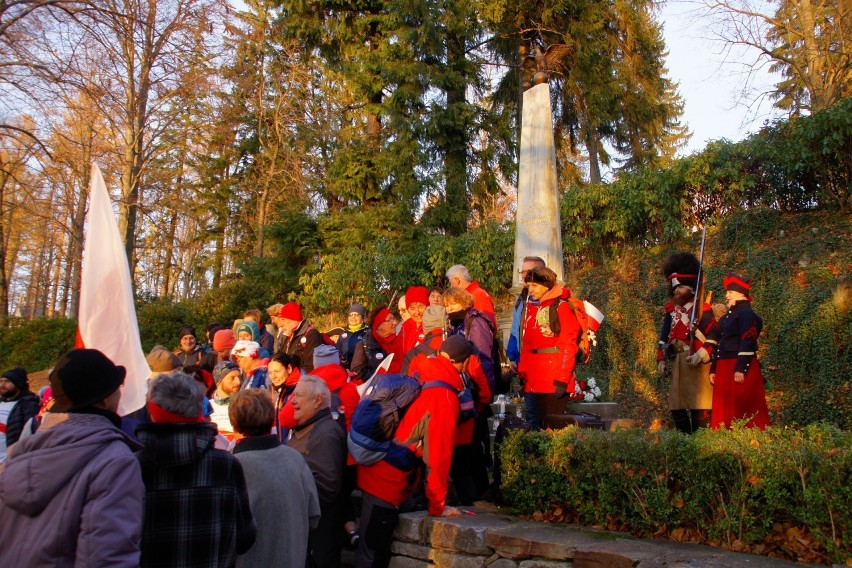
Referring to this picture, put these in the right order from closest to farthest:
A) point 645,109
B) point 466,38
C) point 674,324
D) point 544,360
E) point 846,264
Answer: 1. point 544,360
2. point 674,324
3. point 846,264
4. point 466,38
5. point 645,109

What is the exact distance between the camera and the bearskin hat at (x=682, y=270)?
24.6ft

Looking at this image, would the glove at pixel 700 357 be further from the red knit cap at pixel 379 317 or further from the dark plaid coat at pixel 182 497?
the dark plaid coat at pixel 182 497

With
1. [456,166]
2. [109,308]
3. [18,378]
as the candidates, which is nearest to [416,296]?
[18,378]

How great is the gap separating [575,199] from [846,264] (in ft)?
16.3

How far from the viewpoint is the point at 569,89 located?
20.0m

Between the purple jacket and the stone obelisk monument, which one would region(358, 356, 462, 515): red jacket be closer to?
the purple jacket

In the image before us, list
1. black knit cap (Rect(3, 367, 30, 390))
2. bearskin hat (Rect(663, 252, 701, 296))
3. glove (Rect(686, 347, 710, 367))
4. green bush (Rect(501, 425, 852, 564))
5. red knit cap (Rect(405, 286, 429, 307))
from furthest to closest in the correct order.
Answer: bearskin hat (Rect(663, 252, 701, 296)) → red knit cap (Rect(405, 286, 429, 307)) → glove (Rect(686, 347, 710, 367)) → black knit cap (Rect(3, 367, 30, 390)) → green bush (Rect(501, 425, 852, 564))

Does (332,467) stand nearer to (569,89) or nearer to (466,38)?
(466,38)

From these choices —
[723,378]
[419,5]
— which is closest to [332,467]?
[723,378]

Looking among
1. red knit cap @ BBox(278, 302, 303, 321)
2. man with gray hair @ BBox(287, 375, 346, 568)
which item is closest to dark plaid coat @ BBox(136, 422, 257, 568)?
man with gray hair @ BBox(287, 375, 346, 568)

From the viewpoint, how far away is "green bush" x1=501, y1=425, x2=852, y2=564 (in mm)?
3834

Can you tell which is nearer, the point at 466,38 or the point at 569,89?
the point at 466,38

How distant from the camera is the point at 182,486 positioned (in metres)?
3.22

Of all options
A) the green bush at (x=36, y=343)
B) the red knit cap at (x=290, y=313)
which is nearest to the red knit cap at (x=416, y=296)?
the red knit cap at (x=290, y=313)
